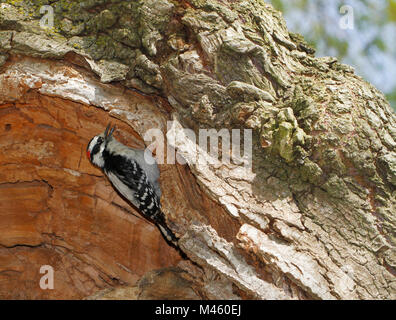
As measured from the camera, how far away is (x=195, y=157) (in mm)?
2646

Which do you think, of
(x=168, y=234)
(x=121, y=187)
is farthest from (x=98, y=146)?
(x=168, y=234)

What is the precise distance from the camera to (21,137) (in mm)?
3350

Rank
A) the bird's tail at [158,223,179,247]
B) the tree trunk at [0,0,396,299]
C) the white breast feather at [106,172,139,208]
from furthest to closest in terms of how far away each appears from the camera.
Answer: the white breast feather at [106,172,139,208]
the bird's tail at [158,223,179,247]
the tree trunk at [0,0,396,299]

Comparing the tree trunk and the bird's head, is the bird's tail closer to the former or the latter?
the tree trunk

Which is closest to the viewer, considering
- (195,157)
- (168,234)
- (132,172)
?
(195,157)

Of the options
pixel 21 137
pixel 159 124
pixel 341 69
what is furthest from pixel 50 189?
pixel 341 69

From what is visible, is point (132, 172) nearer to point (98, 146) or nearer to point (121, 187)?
point (121, 187)

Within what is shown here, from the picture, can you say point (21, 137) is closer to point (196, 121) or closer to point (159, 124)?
point (159, 124)

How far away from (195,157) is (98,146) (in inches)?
42.1

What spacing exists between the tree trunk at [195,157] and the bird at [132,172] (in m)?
0.13

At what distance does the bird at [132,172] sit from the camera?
3270 millimetres

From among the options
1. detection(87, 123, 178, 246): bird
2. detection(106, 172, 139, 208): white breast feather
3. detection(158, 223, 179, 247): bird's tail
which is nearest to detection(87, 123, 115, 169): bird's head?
detection(87, 123, 178, 246): bird

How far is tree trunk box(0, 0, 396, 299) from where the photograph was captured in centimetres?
238

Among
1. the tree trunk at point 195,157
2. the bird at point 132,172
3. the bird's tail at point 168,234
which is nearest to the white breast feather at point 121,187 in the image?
the bird at point 132,172
